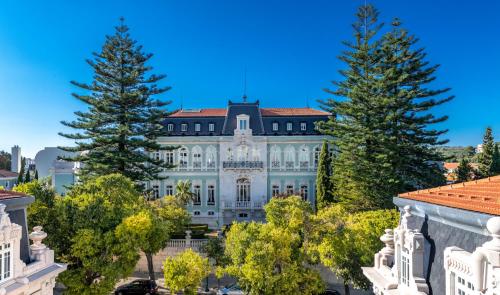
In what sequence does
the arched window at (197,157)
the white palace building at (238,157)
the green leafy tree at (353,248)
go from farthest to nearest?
the arched window at (197,157) → the white palace building at (238,157) → the green leafy tree at (353,248)

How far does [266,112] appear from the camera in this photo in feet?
98.3

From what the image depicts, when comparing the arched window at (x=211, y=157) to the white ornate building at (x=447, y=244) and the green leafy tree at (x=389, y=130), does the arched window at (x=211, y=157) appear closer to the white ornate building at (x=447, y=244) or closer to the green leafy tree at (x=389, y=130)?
the green leafy tree at (x=389, y=130)

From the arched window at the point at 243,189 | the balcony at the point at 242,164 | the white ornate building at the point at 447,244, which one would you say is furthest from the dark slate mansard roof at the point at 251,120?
the white ornate building at the point at 447,244

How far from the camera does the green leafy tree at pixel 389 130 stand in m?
19.9

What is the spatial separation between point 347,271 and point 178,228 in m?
10.1

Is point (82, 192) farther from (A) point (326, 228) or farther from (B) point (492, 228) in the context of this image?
(B) point (492, 228)

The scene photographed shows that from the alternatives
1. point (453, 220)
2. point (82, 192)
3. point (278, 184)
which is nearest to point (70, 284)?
point (82, 192)

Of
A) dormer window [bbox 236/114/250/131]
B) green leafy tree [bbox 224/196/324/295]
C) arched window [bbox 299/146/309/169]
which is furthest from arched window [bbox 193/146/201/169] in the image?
green leafy tree [bbox 224/196/324/295]

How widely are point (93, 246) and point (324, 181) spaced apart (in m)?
17.7

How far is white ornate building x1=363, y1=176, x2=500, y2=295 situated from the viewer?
12.4 feet

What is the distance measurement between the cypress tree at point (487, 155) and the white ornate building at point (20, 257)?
1342 inches

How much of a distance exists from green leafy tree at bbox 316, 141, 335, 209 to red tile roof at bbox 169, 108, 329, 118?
4800mm

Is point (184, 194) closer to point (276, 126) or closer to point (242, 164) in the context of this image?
point (242, 164)

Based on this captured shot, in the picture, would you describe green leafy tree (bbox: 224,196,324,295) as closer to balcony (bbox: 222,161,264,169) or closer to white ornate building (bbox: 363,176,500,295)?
white ornate building (bbox: 363,176,500,295)
